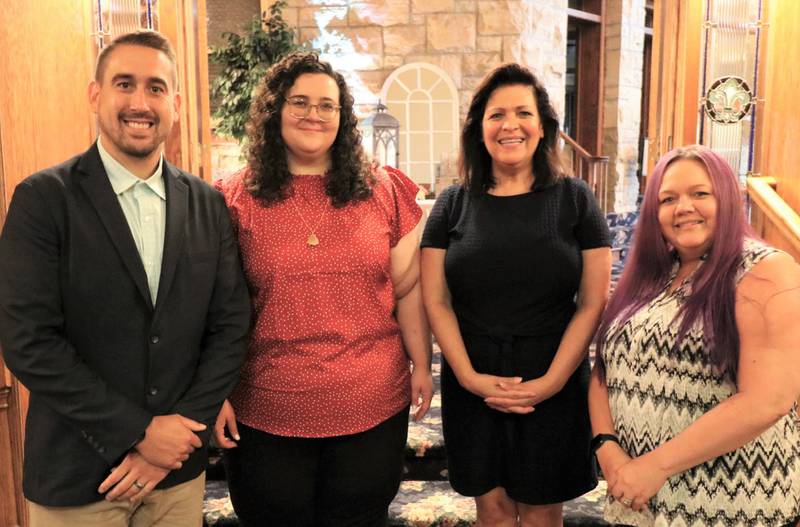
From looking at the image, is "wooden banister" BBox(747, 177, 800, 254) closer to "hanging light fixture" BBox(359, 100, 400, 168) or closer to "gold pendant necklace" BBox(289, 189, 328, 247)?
"gold pendant necklace" BBox(289, 189, 328, 247)

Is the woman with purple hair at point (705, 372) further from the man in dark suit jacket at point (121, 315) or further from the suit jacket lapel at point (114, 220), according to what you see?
the suit jacket lapel at point (114, 220)

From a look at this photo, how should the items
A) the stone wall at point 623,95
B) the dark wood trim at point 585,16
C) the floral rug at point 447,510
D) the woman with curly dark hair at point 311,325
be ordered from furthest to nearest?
the stone wall at point 623,95
the dark wood trim at point 585,16
the floral rug at point 447,510
the woman with curly dark hair at point 311,325

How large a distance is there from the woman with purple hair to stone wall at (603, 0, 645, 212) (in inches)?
282

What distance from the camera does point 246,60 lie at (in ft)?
20.3

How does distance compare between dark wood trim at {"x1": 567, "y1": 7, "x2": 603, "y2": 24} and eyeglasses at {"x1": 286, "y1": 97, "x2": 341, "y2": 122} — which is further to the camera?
dark wood trim at {"x1": 567, "y1": 7, "x2": 603, "y2": 24}

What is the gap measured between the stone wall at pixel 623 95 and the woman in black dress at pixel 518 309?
690 centimetres

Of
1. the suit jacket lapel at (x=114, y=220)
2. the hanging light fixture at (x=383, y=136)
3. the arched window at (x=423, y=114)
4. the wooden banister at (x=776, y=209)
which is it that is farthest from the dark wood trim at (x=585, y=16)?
the suit jacket lapel at (x=114, y=220)

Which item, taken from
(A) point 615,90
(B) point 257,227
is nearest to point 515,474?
(B) point 257,227

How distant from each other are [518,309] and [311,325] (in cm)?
51

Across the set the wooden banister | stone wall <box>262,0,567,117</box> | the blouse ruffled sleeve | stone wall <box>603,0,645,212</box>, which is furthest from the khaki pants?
stone wall <box>603,0,645,212</box>

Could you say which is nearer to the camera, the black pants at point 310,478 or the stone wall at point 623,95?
the black pants at point 310,478

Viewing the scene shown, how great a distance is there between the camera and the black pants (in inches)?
68.9

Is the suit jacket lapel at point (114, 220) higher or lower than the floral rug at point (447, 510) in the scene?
higher

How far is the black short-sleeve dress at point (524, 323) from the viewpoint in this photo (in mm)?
1828
